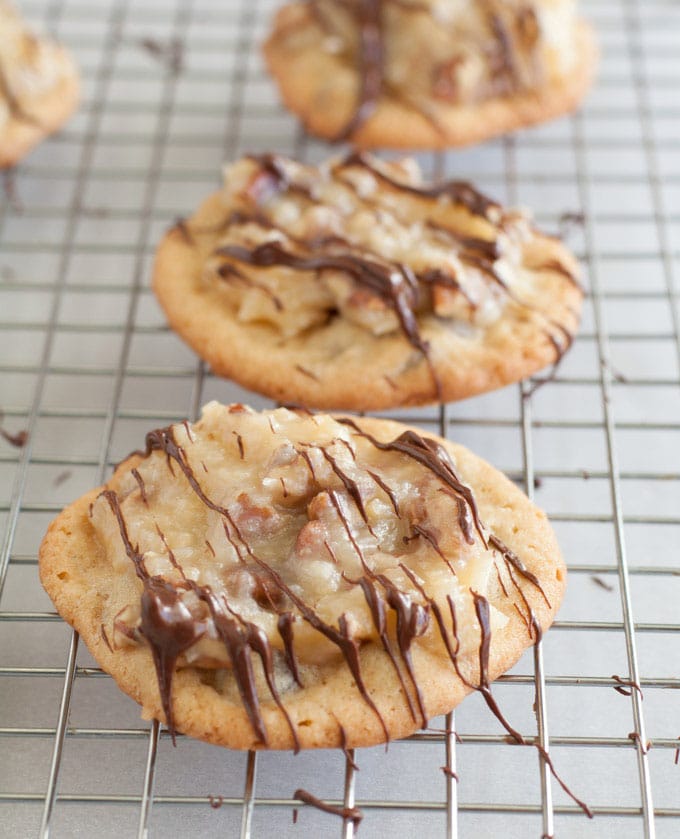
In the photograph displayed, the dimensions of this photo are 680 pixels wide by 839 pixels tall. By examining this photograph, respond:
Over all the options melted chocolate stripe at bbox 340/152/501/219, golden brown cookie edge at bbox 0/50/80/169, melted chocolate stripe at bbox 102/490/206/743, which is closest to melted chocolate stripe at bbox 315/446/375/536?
melted chocolate stripe at bbox 102/490/206/743

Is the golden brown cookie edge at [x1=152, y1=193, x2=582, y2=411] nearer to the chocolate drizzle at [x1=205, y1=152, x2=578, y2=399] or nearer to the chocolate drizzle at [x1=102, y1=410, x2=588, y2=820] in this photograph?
the chocolate drizzle at [x1=205, y1=152, x2=578, y2=399]

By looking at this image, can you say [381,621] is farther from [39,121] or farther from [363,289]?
[39,121]

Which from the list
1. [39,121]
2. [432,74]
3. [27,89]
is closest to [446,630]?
[432,74]

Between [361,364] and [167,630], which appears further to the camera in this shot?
[361,364]

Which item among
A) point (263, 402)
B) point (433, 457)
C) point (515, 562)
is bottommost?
point (263, 402)

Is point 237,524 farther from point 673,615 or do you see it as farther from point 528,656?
point 673,615

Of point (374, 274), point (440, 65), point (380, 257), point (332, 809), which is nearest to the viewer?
point (332, 809)

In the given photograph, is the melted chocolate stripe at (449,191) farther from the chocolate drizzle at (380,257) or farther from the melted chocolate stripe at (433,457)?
the melted chocolate stripe at (433,457)
